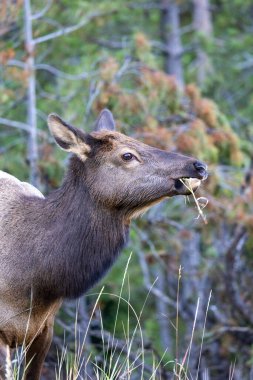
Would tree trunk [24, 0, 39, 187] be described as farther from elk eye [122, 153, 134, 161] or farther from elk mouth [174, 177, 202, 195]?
elk mouth [174, 177, 202, 195]

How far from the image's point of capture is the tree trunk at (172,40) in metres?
21.1

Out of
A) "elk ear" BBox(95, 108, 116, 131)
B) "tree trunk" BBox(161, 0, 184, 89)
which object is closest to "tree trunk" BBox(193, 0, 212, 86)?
"tree trunk" BBox(161, 0, 184, 89)

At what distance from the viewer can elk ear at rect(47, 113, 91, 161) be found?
7.49 meters

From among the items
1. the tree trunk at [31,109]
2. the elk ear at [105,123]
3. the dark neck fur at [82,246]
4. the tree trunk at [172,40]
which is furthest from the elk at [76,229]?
the tree trunk at [172,40]

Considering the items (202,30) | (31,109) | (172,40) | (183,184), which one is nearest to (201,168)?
(183,184)

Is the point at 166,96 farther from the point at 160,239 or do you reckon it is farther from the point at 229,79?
the point at 229,79

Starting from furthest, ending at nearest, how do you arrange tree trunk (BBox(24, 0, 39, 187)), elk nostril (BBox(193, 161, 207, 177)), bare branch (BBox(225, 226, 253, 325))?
1. bare branch (BBox(225, 226, 253, 325))
2. tree trunk (BBox(24, 0, 39, 187))
3. elk nostril (BBox(193, 161, 207, 177))

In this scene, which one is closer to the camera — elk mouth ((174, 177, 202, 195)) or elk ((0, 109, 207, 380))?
elk mouth ((174, 177, 202, 195))

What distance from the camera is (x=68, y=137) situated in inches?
298

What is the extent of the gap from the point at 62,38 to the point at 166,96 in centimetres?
429

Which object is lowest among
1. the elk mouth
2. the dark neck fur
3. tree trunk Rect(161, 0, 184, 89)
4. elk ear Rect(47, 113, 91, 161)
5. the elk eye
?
the dark neck fur

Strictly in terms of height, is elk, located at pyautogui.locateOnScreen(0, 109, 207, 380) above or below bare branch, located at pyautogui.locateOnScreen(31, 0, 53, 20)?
below

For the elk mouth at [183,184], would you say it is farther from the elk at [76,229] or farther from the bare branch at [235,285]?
the bare branch at [235,285]

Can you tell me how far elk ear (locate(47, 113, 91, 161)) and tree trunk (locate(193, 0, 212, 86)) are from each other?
1367 cm
